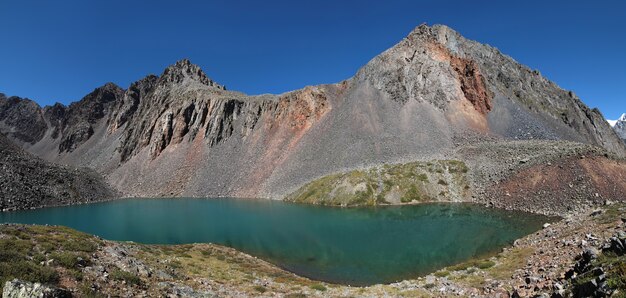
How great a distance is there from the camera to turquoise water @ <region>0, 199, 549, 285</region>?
4247 centimetres

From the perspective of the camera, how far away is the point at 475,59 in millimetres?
150375

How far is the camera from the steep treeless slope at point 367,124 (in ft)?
398

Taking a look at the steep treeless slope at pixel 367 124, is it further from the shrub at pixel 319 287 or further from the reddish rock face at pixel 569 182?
the shrub at pixel 319 287

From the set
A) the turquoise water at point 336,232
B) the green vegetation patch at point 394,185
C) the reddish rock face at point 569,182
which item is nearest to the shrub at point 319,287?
the turquoise water at point 336,232

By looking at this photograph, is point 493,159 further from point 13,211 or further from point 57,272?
point 13,211

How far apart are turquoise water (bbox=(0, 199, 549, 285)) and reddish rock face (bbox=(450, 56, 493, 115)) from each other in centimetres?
6349

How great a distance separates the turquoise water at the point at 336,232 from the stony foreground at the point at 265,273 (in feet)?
22.5

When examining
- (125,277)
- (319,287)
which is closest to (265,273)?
(319,287)

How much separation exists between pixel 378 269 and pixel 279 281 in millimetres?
11875

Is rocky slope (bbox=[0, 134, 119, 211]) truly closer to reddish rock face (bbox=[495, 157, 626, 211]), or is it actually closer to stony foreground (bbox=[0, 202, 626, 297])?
stony foreground (bbox=[0, 202, 626, 297])

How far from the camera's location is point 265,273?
3797 centimetres

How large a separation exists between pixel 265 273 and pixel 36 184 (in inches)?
4434

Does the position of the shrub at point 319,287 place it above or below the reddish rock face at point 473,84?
below

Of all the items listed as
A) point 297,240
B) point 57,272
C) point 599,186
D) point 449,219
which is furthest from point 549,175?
point 57,272
